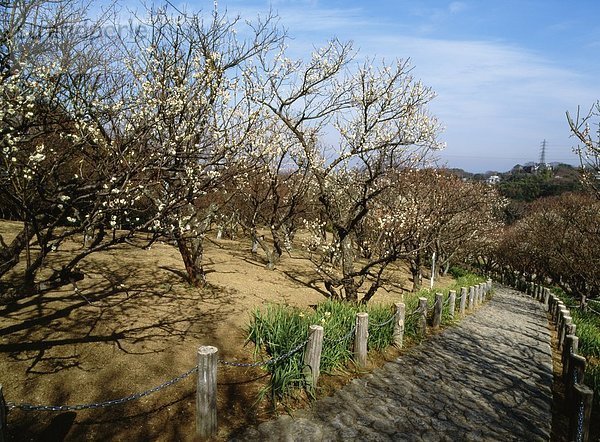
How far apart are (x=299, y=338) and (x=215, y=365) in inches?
73.6

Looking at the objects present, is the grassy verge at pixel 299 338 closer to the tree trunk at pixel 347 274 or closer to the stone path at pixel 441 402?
the stone path at pixel 441 402

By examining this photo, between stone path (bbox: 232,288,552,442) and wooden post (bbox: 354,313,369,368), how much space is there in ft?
0.99

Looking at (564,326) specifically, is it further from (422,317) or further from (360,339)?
(360,339)

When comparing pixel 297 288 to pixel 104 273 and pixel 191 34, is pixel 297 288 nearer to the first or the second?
pixel 104 273

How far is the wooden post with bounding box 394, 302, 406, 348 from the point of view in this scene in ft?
25.2

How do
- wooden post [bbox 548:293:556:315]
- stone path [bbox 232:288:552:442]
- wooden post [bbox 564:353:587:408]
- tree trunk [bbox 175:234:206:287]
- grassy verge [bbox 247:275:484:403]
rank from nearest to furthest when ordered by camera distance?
stone path [bbox 232:288:552:442] < grassy verge [bbox 247:275:484:403] < wooden post [bbox 564:353:587:408] < tree trunk [bbox 175:234:206:287] < wooden post [bbox 548:293:556:315]

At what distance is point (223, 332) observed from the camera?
7188 millimetres

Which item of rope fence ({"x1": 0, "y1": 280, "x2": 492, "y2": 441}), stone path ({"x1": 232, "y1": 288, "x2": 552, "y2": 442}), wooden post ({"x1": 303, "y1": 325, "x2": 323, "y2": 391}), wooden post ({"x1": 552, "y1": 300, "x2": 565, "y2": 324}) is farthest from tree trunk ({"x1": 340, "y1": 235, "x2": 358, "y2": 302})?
wooden post ({"x1": 552, "y1": 300, "x2": 565, "y2": 324})

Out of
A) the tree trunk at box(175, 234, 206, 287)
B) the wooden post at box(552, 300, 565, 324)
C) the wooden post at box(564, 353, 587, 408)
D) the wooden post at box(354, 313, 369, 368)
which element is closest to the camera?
the wooden post at box(564, 353, 587, 408)

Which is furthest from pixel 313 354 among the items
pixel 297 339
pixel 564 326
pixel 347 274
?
pixel 564 326

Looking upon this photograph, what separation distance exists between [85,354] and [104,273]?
4.34m

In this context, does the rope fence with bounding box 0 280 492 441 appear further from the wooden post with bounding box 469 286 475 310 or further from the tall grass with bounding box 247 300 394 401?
the wooden post with bounding box 469 286 475 310

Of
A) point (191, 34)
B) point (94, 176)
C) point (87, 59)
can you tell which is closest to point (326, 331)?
point (94, 176)

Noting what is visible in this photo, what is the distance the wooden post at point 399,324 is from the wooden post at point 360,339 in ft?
4.73
